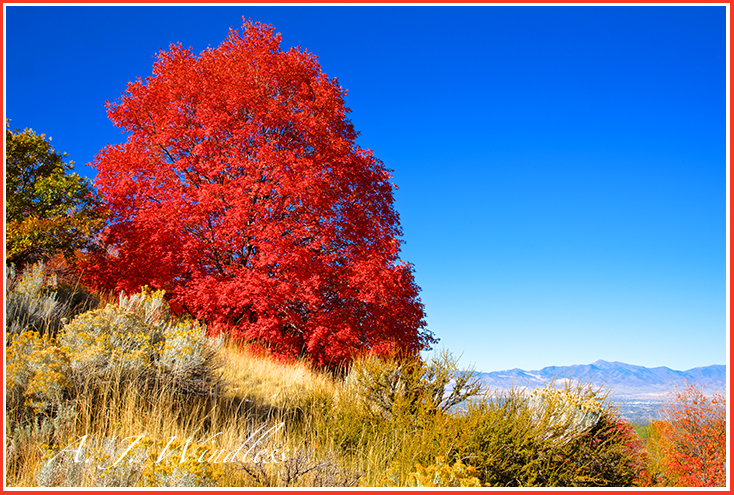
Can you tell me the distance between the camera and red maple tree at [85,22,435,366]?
42.4 ft

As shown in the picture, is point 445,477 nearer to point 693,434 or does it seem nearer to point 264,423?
point 264,423

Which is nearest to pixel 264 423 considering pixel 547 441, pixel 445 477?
pixel 445 477

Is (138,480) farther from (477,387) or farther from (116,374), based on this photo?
(477,387)

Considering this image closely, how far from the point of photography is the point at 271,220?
1370cm

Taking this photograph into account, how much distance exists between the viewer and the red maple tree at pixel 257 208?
1294 cm

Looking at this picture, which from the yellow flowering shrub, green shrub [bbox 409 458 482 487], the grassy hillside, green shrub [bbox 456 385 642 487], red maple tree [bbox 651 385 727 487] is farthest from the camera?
red maple tree [bbox 651 385 727 487]

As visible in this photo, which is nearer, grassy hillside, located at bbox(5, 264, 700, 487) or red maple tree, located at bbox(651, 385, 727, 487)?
grassy hillside, located at bbox(5, 264, 700, 487)

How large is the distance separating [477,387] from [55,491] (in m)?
5.99

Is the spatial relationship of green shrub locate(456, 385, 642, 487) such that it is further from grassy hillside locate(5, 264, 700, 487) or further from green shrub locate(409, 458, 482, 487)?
green shrub locate(409, 458, 482, 487)

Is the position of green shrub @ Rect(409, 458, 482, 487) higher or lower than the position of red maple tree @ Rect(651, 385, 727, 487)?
higher

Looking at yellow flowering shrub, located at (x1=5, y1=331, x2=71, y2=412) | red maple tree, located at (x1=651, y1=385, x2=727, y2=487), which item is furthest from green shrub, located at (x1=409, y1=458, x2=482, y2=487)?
red maple tree, located at (x1=651, y1=385, x2=727, y2=487)

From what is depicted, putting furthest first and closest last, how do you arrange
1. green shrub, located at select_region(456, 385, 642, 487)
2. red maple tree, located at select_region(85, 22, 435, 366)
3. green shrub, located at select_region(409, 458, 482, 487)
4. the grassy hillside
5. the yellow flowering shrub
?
red maple tree, located at select_region(85, 22, 435, 366)
green shrub, located at select_region(456, 385, 642, 487)
the yellow flowering shrub
the grassy hillside
green shrub, located at select_region(409, 458, 482, 487)

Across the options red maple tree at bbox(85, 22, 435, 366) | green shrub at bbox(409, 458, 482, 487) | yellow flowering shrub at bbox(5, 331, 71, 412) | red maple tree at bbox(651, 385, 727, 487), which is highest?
red maple tree at bbox(85, 22, 435, 366)

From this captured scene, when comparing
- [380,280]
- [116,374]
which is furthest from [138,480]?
[380,280]
